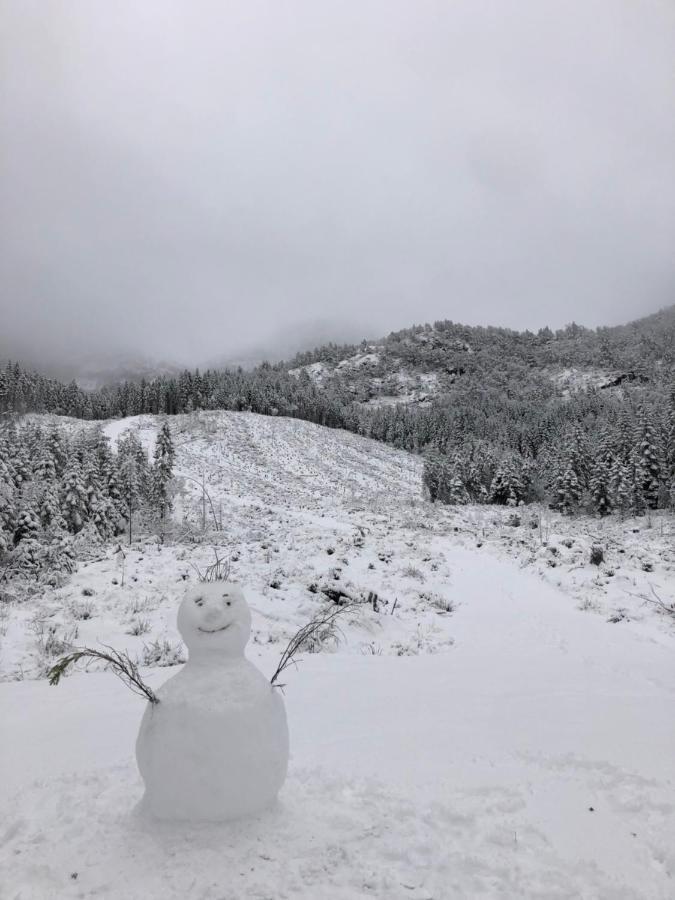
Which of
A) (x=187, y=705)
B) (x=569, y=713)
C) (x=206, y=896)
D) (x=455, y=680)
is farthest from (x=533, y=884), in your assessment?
(x=455, y=680)

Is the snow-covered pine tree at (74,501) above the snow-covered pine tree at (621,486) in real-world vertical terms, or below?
above

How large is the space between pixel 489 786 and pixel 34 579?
38.5ft

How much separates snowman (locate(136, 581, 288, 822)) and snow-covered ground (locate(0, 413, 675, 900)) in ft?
0.50

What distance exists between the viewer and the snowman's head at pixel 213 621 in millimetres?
2676

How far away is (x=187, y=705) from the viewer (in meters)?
2.53

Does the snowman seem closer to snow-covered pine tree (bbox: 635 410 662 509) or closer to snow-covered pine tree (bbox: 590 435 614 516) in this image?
snow-covered pine tree (bbox: 590 435 614 516)

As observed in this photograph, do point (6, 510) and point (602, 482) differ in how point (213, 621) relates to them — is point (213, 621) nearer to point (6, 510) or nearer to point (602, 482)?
point (6, 510)

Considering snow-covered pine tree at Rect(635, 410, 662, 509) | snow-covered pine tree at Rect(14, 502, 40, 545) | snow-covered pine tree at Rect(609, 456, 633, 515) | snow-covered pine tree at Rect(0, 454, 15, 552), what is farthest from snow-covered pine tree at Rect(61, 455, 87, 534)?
snow-covered pine tree at Rect(635, 410, 662, 509)

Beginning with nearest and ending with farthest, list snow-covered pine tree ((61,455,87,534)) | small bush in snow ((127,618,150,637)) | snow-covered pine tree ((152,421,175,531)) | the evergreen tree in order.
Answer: small bush in snow ((127,618,150,637)) → snow-covered pine tree ((61,455,87,534)) → the evergreen tree → snow-covered pine tree ((152,421,175,531))

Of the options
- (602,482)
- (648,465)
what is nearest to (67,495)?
(602,482)

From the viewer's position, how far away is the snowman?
2463 millimetres

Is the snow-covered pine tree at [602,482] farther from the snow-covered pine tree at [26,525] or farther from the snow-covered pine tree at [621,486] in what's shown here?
the snow-covered pine tree at [26,525]

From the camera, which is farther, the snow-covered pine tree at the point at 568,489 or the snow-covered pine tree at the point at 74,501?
the snow-covered pine tree at the point at 568,489

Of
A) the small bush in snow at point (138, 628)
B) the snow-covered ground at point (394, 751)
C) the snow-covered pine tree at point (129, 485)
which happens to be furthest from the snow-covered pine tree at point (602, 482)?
the small bush in snow at point (138, 628)
